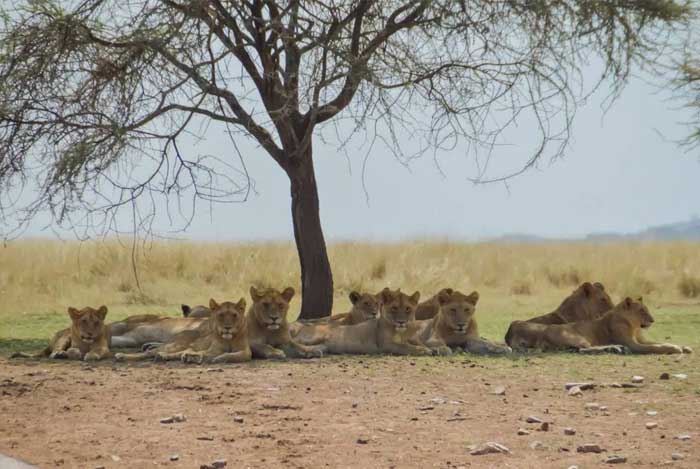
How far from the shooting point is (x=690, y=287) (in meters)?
26.1

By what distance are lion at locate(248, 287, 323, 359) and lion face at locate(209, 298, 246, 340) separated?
1.12 ft

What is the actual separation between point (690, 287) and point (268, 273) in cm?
906

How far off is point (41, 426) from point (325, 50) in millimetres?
7007

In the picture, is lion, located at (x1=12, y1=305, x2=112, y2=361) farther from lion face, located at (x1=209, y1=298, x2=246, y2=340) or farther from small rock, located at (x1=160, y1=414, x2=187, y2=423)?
small rock, located at (x1=160, y1=414, x2=187, y2=423)

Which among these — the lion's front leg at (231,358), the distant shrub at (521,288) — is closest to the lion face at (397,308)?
the lion's front leg at (231,358)

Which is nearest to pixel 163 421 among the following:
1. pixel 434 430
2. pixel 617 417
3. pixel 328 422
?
pixel 328 422

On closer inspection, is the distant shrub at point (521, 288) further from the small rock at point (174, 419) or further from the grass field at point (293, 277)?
the small rock at point (174, 419)

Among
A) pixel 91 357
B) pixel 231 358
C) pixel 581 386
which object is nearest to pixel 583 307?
pixel 581 386

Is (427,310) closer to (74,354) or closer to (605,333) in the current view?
(605,333)

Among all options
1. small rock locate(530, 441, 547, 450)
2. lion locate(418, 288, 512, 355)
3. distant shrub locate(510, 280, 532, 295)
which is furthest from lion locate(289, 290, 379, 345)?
distant shrub locate(510, 280, 532, 295)

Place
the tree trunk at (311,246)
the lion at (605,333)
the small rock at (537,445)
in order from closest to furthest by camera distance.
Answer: the small rock at (537,445)
the lion at (605,333)
the tree trunk at (311,246)

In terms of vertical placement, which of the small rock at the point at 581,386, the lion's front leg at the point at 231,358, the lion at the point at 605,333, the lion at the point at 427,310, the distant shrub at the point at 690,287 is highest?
the distant shrub at the point at 690,287

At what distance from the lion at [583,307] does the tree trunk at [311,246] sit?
3.85 metres

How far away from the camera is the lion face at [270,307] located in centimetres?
1245
